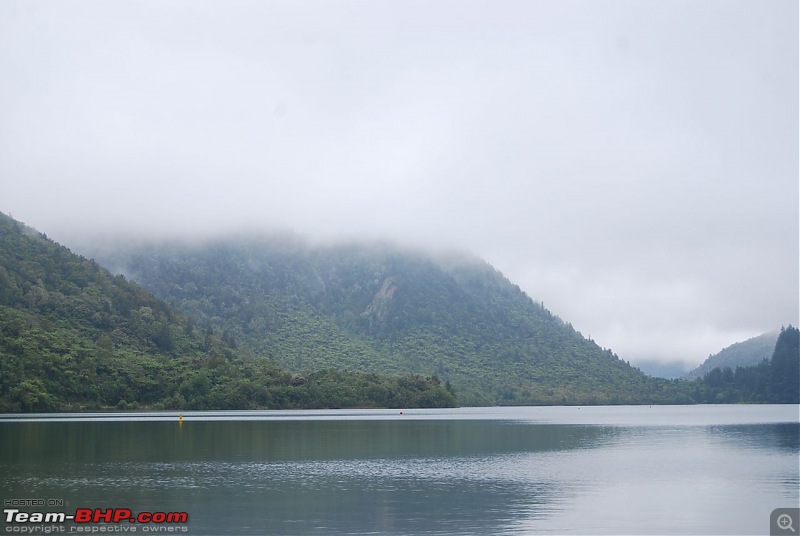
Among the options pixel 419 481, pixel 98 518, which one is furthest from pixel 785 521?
pixel 98 518

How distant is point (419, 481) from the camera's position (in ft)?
190

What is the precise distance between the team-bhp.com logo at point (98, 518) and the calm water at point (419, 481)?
131 cm

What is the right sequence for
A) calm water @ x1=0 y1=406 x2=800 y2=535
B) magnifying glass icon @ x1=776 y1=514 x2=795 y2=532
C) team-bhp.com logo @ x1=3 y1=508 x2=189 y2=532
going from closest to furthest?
magnifying glass icon @ x1=776 y1=514 x2=795 y2=532 < team-bhp.com logo @ x1=3 y1=508 x2=189 y2=532 < calm water @ x1=0 y1=406 x2=800 y2=535

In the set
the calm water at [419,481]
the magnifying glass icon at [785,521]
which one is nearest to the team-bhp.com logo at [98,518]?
the calm water at [419,481]

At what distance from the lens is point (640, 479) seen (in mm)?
60125

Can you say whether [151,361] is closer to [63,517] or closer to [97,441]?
[97,441]

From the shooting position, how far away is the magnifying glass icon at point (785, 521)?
41062mm

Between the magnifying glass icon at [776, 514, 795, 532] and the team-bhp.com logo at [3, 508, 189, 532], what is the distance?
96.7ft

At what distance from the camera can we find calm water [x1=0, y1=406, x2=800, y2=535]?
140ft

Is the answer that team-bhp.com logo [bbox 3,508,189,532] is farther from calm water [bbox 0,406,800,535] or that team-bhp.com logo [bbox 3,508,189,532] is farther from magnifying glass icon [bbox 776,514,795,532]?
magnifying glass icon [bbox 776,514,795,532]

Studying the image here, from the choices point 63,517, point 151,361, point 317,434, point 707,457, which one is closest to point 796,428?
point 707,457

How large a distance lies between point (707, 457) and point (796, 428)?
5459 cm

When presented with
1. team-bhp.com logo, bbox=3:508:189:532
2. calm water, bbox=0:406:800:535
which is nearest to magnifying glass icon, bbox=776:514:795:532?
calm water, bbox=0:406:800:535

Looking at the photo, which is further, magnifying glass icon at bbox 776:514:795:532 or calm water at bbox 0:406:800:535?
calm water at bbox 0:406:800:535
